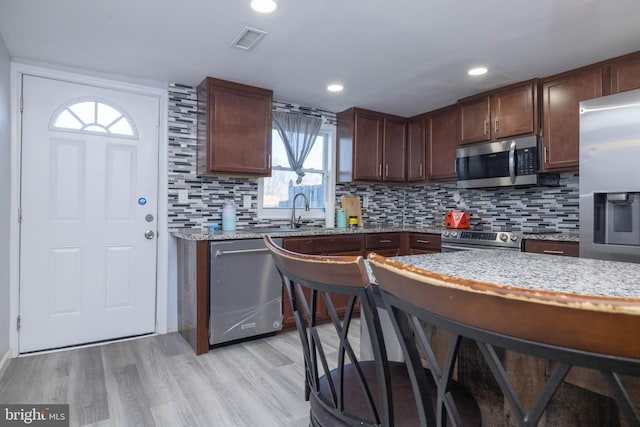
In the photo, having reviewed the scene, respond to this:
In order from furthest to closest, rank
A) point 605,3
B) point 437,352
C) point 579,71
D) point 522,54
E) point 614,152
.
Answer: point 579,71 → point 522,54 → point 614,152 → point 605,3 → point 437,352

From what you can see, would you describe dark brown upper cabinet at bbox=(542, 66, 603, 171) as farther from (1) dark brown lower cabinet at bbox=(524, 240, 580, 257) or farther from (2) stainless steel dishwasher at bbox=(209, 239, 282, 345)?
(2) stainless steel dishwasher at bbox=(209, 239, 282, 345)

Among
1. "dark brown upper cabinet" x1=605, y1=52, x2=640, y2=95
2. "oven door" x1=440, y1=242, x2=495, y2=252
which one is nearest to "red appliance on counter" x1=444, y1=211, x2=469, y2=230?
"oven door" x1=440, y1=242, x2=495, y2=252

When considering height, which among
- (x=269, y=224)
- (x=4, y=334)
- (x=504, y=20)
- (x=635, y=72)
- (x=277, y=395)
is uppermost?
(x=504, y=20)

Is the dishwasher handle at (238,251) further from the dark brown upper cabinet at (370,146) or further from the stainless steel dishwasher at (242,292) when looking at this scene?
the dark brown upper cabinet at (370,146)

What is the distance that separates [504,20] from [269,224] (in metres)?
2.59

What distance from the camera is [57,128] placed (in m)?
2.79

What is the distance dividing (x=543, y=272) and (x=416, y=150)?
3.27 m

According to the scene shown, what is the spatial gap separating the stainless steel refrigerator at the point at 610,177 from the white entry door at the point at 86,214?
338 cm

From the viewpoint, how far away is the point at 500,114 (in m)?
3.29

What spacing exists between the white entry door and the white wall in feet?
0.43

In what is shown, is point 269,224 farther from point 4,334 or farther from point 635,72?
point 635,72

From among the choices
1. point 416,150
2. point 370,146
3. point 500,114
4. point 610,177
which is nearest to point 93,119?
point 370,146

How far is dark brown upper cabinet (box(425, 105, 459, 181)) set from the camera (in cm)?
385

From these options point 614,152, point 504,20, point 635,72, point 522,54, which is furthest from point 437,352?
point 635,72
